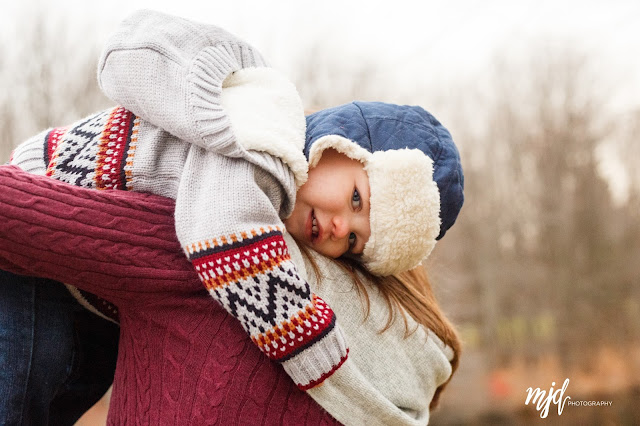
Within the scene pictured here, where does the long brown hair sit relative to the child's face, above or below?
below

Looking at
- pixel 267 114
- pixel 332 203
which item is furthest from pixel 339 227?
pixel 267 114

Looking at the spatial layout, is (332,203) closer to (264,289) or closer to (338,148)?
(338,148)

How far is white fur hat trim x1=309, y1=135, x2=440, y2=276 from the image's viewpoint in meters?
1.22

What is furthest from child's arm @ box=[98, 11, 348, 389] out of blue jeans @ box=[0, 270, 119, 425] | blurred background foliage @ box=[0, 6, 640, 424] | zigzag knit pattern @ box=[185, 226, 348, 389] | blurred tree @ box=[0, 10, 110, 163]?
blurred background foliage @ box=[0, 6, 640, 424]

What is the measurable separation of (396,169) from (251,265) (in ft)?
1.18

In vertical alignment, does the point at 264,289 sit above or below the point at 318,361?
above

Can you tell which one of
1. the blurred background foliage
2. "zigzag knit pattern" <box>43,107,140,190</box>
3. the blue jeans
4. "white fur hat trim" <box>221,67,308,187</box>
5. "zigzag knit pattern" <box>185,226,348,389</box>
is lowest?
the blurred background foliage

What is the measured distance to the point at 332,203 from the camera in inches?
49.2

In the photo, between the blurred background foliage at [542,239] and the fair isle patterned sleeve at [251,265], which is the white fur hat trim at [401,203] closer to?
the fair isle patterned sleeve at [251,265]

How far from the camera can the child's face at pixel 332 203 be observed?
4.10ft

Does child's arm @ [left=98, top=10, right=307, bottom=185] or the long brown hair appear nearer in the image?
child's arm @ [left=98, top=10, right=307, bottom=185]

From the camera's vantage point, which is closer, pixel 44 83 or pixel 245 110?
pixel 245 110

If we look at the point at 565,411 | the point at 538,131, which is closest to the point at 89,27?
the point at 538,131

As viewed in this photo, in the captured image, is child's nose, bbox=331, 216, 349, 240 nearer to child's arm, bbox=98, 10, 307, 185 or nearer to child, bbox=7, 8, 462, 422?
child, bbox=7, 8, 462, 422
